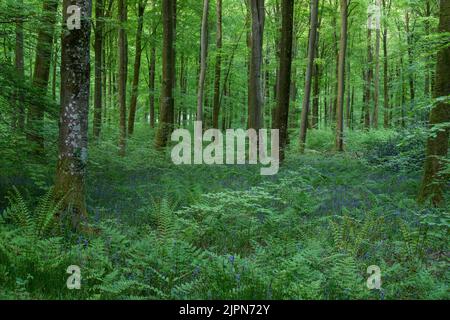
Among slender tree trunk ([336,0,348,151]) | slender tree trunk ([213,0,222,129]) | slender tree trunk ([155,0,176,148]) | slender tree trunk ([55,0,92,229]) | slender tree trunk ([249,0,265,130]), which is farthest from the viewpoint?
slender tree trunk ([213,0,222,129])

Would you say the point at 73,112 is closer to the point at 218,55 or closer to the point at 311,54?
the point at 311,54

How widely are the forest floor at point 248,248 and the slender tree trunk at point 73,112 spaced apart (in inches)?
27.8

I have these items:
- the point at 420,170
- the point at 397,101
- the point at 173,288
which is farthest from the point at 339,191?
the point at 397,101

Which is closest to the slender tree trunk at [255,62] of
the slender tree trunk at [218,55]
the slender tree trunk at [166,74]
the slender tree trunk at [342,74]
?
the slender tree trunk at [166,74]

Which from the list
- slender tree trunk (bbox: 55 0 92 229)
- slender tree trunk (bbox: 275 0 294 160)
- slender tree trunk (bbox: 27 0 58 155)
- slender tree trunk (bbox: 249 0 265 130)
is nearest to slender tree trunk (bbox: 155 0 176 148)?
slender tree trunk (bbox: 249 0 265 130)

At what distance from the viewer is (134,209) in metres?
8.31

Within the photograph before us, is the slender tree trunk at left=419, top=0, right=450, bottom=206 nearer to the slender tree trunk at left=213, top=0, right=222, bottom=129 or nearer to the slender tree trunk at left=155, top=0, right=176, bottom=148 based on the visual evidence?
the slender tree trunk at left=155, top=0, right=176, bottom=148

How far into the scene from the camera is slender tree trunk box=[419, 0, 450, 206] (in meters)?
8.66

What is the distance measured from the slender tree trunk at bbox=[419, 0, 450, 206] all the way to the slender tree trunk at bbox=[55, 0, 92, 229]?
7210 mm

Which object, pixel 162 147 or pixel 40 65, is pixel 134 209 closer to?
pixel 40 65

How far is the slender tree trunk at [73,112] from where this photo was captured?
647cm

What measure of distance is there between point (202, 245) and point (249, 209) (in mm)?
2057

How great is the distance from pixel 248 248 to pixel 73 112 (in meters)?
3.69

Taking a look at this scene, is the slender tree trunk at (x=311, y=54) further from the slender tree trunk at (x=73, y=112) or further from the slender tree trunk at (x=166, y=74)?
the slender tree trunk at (x=73, y=112)
